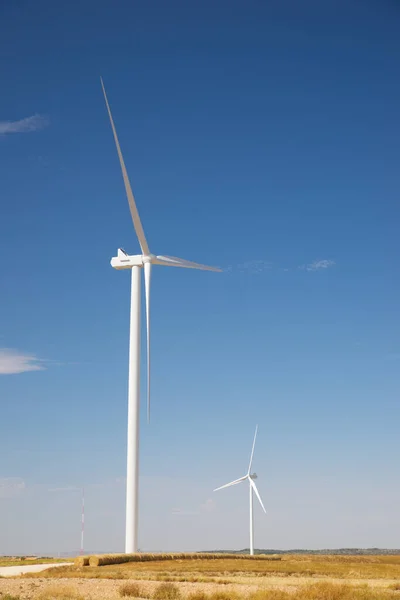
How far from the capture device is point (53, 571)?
54.1 meters

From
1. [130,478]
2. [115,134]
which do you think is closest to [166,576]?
[130,478]

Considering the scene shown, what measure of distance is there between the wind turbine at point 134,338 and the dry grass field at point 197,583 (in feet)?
19.7

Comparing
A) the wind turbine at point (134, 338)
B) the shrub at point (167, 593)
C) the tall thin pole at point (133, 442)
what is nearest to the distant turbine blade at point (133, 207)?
the wind turbine at point (134, 338)

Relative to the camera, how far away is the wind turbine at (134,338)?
7044 cm

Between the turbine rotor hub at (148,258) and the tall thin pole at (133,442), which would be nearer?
the tall thin pole at (133,442)

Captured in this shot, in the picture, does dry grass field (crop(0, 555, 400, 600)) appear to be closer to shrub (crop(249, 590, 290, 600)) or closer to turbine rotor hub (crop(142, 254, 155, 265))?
shrub (crop(249, 590, 290, 600))

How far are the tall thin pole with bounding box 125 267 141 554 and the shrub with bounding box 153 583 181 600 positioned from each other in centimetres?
3385

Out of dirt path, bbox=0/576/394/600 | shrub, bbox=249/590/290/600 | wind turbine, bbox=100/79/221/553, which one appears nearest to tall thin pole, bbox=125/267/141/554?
wind turbine, bbox=100/79/221/553

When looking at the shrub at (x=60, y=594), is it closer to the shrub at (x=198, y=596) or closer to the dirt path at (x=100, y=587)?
the dirt path at (x=100, y=587)

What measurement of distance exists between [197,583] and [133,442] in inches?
1112

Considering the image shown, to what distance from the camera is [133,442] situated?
71938mm

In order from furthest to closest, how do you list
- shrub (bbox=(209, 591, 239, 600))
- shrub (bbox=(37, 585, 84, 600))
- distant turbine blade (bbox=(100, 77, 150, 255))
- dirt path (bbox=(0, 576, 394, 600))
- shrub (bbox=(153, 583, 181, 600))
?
distant turbine blade (bbox=(100, 77, 150, 255))
dirt path (bbox=(0, 576, 394, 600))
shrub (bbox=(153, 583, 181, 600))
shrub (bbox=(209, 591, 239, 600))
shrub (bbox=(37, 585, 84, 600))

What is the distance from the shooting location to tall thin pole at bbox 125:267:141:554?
7025cm

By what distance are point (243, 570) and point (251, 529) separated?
54.1 m
